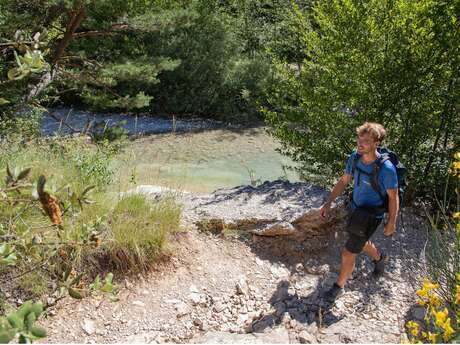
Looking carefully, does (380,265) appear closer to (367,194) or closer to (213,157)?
(367,194)

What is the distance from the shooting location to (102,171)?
4.84m

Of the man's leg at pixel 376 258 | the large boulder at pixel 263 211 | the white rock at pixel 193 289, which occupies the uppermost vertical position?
the large boulder at pixel 263 211

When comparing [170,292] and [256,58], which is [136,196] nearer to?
[170,292]

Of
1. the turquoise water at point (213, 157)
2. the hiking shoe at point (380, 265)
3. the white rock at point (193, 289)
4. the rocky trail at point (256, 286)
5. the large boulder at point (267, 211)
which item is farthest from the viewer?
the turquoise water at point (213, 157)

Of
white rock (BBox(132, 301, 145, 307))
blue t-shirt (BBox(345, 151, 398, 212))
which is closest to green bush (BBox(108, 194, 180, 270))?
white rock (BBox(132, 301, 145, 307))

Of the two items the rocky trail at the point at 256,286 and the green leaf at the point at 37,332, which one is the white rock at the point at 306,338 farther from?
the green leaf at the point at 37,332

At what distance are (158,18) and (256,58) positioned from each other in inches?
238

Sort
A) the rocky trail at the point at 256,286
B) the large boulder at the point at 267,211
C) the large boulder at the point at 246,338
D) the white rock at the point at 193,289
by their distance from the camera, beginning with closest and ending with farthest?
the large boulder at the point at 246,338 → the rocky trail at the point at 256,286 → the white rock at the point at 193,289 → the large boulder at the point at 267,211

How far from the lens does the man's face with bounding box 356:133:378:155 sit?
3.53 meters

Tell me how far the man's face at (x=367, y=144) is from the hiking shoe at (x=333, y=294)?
1131mm

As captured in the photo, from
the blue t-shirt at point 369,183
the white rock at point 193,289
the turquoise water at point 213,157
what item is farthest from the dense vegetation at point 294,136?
the turquoise water at point 213,157

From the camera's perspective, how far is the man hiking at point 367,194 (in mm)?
3527

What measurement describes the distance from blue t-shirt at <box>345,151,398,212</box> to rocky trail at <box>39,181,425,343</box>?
88 cm

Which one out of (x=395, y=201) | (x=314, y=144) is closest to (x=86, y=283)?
(x=395, y=201)
